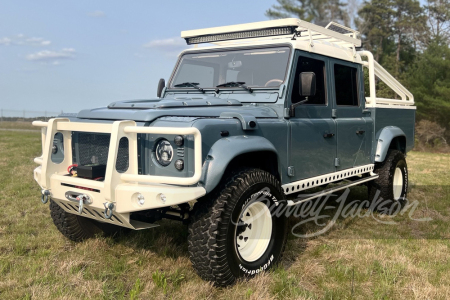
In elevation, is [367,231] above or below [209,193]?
below

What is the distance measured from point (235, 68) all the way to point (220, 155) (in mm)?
1761

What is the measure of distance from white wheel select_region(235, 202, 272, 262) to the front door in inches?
23.1

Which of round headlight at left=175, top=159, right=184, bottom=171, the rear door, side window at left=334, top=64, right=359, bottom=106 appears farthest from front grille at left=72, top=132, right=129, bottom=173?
side window at left=334, top=64, right=359, bottom=106

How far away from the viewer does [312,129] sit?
4.36m

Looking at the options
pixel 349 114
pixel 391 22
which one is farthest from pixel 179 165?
pixel 391 22

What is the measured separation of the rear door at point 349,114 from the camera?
4941 millimetres

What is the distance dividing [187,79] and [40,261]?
2.54 meters

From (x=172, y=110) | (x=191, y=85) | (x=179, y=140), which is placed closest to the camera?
(x=179, y=140)

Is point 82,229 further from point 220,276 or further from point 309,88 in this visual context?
point 309,88

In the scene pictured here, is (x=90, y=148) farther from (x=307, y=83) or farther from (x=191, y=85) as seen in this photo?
(x=307, y=83)

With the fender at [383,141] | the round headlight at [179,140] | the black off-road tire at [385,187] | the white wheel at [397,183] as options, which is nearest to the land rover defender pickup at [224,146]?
the round headlight at [179,140]

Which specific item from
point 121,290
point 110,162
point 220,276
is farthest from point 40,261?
point 220,276

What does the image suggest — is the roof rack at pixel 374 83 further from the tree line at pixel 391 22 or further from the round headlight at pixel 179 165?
the tree line at pixel 391 22

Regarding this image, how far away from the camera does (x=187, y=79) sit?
4.95 meters
